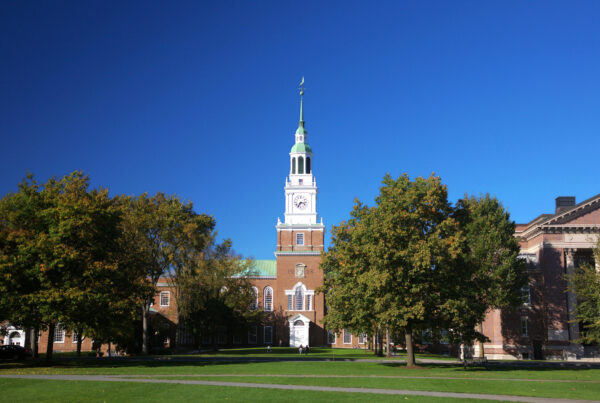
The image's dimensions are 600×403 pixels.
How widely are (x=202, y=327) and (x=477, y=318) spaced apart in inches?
1412

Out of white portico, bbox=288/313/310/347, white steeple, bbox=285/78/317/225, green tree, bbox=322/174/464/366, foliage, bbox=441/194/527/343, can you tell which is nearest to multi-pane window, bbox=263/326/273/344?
white portico, bbox=288/313/310/347

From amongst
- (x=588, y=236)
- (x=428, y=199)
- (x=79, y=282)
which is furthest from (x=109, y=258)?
(x=588, y=236)

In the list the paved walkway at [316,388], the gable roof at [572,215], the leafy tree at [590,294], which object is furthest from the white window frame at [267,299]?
the paved walkway at [316,388]

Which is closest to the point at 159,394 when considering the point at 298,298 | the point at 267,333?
the point at 298,298

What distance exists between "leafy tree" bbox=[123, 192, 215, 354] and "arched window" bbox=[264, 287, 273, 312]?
28.9 m

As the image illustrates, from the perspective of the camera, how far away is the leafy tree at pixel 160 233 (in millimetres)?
47875

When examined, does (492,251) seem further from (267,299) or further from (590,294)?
(267,299)

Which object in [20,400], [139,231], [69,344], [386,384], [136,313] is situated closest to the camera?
[20,400]

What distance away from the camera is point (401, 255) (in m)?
33.5

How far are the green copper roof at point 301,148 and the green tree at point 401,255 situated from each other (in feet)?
126

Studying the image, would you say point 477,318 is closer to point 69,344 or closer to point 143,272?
point 143,272

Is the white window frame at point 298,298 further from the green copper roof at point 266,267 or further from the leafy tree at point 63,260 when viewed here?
the leafy tree at point 63,260

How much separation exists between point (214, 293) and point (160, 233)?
1272 cm

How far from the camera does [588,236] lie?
167 ft
